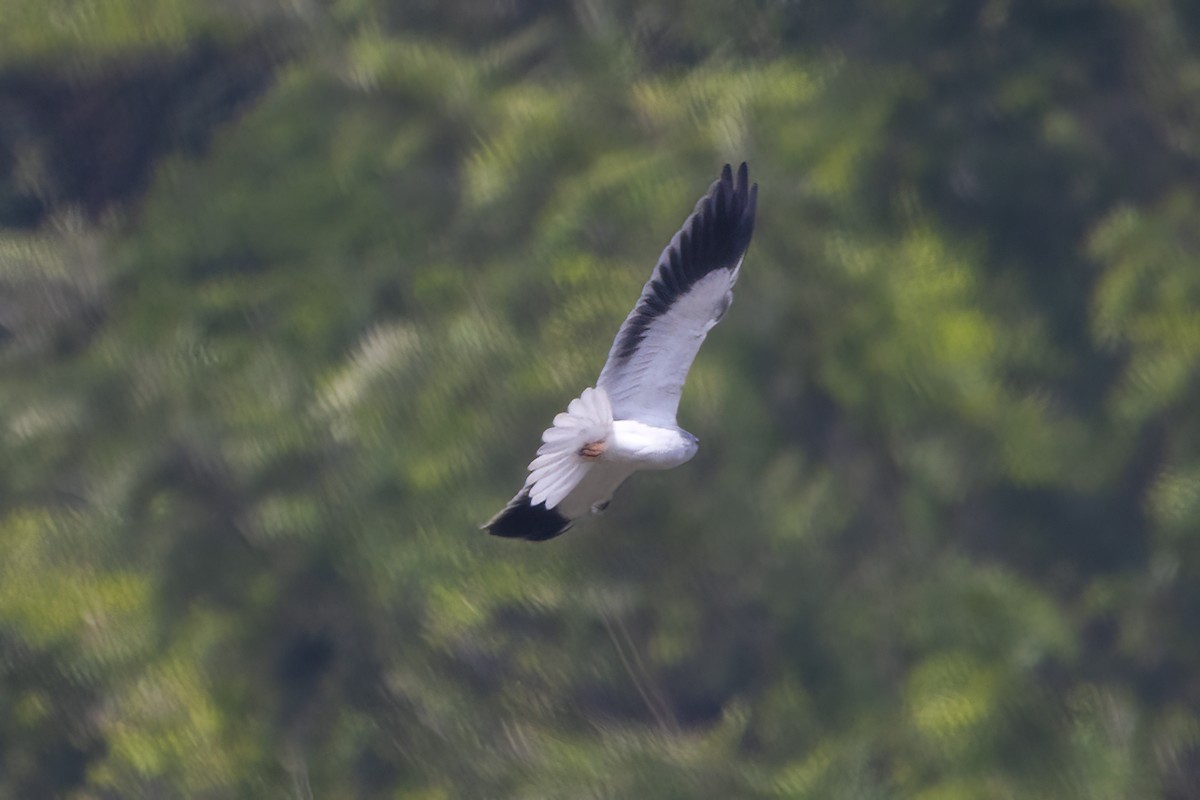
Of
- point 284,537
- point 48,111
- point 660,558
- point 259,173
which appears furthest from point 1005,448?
point 48,111

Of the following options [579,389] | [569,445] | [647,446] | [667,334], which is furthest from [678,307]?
[579,389]

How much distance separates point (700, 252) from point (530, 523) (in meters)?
0.88

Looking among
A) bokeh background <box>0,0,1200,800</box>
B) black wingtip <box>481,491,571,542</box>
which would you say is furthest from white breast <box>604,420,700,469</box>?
bokeh background <box>0,0,1200,800</box>

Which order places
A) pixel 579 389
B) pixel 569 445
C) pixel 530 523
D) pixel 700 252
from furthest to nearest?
pixel 579 389
pixel 530 523
pixel 700 252
pixel 569 445

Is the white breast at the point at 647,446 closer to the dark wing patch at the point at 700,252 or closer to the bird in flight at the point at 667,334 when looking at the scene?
the bird in flight at the point at 667,334

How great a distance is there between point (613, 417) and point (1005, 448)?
11.5 feet

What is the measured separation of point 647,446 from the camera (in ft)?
16.4

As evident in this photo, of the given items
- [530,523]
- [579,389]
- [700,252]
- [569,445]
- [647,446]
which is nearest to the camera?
[569,445]

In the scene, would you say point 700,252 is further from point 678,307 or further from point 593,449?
point 593,449

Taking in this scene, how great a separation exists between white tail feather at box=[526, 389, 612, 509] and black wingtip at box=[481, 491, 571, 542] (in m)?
0.34

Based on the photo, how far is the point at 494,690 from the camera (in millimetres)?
7500

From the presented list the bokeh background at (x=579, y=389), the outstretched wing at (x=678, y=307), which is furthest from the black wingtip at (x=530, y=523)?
the bokeh background at (x=579, y=389)

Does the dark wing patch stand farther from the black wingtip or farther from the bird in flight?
the black wingtip

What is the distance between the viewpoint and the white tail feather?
4.84m
